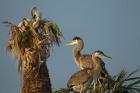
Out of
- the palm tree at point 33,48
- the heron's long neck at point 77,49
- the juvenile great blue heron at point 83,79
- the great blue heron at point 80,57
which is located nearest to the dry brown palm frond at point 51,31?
the palm tree at point 33,48

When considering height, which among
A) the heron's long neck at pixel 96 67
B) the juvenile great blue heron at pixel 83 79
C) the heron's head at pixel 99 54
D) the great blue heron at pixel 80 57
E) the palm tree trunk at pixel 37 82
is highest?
the great blue heron at pixel 80 57

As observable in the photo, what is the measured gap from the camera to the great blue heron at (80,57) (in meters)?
24.5

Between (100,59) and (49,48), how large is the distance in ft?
23.3

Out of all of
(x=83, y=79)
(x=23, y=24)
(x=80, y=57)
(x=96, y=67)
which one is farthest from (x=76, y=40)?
(x=23, y=24)

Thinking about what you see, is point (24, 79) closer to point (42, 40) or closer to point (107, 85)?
point (42, 40)

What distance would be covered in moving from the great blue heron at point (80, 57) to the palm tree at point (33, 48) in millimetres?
6466

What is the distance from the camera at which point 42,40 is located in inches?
634

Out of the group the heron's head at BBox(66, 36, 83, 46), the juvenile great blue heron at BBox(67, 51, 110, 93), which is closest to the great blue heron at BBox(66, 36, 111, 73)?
the heron's head at BBox(66, 36, 83, 46)

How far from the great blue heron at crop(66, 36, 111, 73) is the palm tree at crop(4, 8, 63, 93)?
647cm

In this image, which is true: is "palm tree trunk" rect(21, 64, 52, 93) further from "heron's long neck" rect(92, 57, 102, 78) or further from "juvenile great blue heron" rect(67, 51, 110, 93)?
"heron's long neck" rect(92, 57, 102, 78)

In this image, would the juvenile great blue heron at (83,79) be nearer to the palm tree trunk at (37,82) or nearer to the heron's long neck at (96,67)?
the heron's long neck at (96,67)

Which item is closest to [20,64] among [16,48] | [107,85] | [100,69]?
[16,48]

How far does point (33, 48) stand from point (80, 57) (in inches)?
379

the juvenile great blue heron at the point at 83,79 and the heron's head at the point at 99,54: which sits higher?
the heron's head at the point at 99,54
